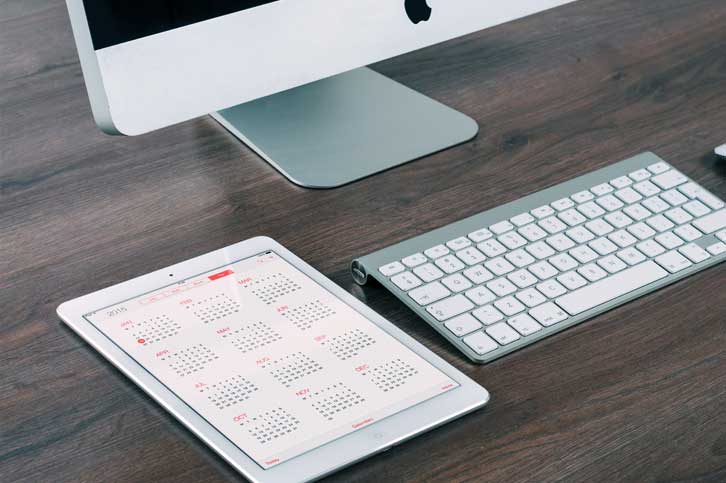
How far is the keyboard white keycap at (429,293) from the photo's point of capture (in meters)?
0.74

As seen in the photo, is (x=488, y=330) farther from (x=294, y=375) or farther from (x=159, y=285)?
(x=159, y=285)

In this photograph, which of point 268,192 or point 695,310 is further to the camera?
point 268,192

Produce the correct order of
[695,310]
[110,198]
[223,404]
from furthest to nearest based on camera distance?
[110,198] < [695,310] < [223,404]

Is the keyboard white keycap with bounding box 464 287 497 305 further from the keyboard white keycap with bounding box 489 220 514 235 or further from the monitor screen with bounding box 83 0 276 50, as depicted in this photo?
the monitor screen with bounding box 83 0 276 50

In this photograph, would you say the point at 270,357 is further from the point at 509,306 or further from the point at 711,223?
the point at 711,223

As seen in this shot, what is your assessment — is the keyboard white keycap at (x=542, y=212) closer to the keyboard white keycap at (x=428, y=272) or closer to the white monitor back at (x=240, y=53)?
the keyboard white keycap at (x=428, y=272)

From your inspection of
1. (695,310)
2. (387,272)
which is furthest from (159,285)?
(695,310)

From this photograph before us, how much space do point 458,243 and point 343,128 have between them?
248mm

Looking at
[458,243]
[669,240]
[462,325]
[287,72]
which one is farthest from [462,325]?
[287,72]

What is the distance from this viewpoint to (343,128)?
0.99m

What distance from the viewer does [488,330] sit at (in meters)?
0.71

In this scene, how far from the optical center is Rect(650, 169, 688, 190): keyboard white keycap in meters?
0.88

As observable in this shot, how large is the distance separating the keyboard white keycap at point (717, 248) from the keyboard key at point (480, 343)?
22 centimetres

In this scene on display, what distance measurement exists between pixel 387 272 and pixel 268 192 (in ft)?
0.65
